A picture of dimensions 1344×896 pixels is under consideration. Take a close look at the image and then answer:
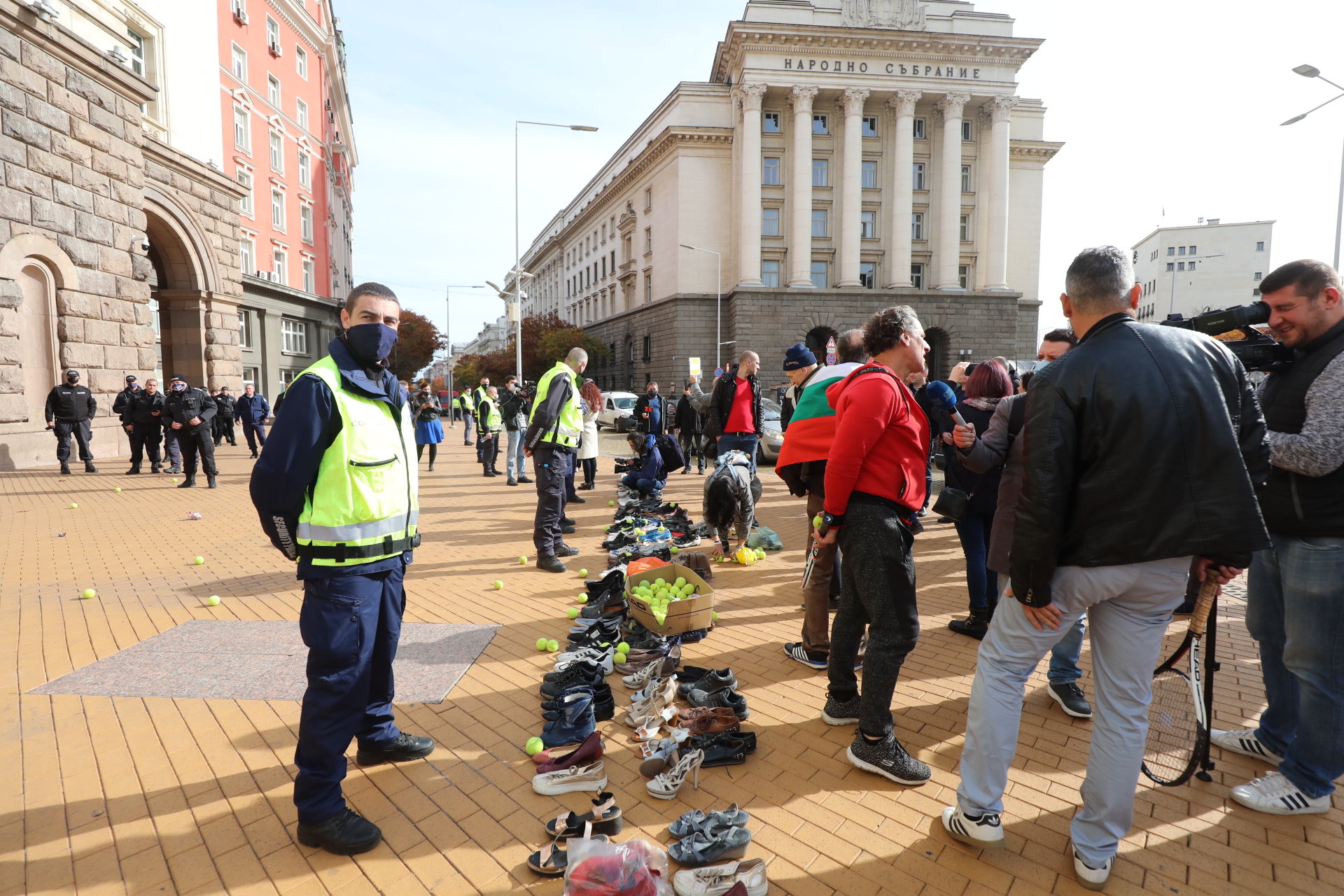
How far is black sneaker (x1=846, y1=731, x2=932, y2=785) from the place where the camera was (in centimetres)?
327

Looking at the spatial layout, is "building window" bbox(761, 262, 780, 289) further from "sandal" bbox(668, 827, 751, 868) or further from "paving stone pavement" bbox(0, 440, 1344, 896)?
"sandal" bbox(668, 827, 751, 868)

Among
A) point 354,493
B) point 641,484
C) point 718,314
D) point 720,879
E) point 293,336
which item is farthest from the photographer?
point 718,314

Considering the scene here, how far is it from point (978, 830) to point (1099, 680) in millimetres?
803

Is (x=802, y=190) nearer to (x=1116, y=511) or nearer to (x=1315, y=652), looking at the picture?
(x=1315, y=652)

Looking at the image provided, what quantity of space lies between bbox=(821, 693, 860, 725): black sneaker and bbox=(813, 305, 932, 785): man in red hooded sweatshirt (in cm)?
37

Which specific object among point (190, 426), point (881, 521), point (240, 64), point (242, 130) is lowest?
point (881, 521)

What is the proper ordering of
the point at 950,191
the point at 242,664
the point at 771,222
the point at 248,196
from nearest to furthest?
1. the point at 242,664
2. the point at 248,196
3. the point at 950,191
4. the point at 771,222

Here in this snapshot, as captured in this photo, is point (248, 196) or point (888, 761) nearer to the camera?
point (888, 761)

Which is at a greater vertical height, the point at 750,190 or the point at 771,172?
the point at 771,172

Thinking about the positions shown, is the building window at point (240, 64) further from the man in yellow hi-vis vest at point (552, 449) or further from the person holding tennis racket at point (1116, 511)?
the person holding tennis racket at point (1116, 511)

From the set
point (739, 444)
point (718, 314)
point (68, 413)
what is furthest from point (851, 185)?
point (68, 413)

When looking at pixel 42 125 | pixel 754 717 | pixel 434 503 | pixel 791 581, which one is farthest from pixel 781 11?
pixel 754 717

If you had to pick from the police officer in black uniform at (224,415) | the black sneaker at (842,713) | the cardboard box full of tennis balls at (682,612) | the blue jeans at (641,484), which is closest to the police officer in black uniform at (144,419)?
the police officer in black uniform at (224,415)

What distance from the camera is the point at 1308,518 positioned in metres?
2.96
